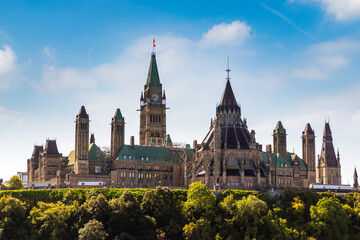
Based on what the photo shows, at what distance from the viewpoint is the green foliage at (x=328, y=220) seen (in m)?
121

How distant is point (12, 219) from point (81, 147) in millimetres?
49536

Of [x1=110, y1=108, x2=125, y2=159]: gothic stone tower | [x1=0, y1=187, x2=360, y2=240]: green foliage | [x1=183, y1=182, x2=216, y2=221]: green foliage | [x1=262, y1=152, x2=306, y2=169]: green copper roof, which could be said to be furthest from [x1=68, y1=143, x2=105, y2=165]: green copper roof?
[x1=183, y1=182, x2=216, y2=221]: green foliage

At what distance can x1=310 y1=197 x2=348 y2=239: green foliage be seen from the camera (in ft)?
397

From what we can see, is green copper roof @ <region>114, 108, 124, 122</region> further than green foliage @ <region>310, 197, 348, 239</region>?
Yes

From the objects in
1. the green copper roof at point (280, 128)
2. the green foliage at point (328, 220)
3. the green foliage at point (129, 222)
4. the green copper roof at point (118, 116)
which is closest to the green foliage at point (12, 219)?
the green foliage at point (129, 222)

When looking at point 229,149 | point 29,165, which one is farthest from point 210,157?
point 29,165

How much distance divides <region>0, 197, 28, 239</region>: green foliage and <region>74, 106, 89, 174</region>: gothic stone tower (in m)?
41.7

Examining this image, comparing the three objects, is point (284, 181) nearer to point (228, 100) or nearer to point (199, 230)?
point (228, 100)

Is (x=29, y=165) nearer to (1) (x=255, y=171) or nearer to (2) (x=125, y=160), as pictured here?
(2) (x=125, y=160)

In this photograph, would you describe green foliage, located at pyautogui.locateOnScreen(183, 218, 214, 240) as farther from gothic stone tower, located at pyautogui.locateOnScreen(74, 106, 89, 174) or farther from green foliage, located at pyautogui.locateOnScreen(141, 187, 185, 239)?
gothic stone tower, located at pyautogui.locateOnScreen(74, 106, 89, 174)

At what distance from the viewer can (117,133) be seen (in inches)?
6757

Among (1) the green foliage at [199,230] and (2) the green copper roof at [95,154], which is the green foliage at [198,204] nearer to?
(1) the green foliage at [199,230]

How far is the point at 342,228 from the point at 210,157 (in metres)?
44.0

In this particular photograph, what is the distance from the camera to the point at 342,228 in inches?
4847
